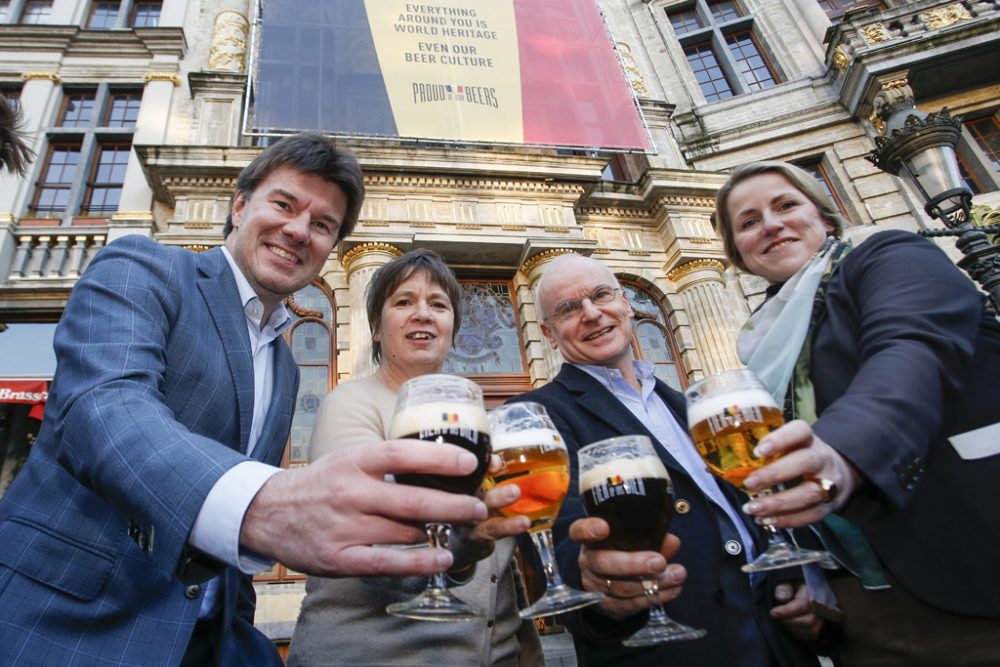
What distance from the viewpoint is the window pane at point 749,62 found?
12.1 m

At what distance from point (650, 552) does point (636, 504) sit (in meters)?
0.13

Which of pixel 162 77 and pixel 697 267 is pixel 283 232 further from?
pixel 162 77

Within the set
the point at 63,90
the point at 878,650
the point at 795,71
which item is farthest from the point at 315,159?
the point at 795,71

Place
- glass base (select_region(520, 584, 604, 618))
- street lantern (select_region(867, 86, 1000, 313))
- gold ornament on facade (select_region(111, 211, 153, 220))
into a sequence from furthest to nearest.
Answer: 1. gold ornament on facade (select_region(111, 211, 153, 220))
2. street lantern (select_region(867, 86, 1000, 313))
3. glass base (select_region(520, 584, 604, 618))

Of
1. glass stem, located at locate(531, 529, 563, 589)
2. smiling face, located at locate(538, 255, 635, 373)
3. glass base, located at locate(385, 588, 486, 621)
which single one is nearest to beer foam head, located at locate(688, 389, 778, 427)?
glass stem, located at locate(531, 529, 563, 589)

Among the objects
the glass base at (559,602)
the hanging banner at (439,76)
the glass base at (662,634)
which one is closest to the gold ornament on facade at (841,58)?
the hanging banner at (439,76)

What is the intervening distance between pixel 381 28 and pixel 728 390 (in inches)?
395

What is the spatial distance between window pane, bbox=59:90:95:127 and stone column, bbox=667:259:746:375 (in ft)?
36.0

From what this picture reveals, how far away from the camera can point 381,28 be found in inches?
369

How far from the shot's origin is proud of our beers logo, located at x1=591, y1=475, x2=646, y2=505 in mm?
1376

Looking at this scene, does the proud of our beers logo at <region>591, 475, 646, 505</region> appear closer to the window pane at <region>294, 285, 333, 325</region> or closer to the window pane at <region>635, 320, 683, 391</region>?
the window pane at <region>294, 285, 333, 325</region>

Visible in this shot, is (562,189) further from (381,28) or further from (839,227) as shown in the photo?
(839,227)

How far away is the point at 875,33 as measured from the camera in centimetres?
1038

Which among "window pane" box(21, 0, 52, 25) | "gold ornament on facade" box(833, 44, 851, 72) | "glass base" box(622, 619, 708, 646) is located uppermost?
"window pane" box(21, 0, 52, 25)
